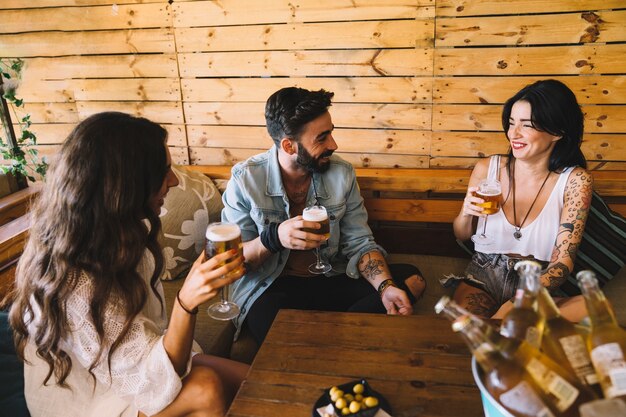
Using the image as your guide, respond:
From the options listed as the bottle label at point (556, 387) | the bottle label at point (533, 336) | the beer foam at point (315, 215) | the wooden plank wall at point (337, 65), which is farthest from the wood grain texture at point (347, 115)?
the bottle label at point (556, 387)

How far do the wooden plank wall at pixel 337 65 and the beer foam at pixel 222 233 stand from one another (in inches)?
64.4

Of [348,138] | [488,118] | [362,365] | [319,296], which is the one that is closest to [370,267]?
[319,296]

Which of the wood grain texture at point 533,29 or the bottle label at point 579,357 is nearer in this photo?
the bottle label at point 579,357

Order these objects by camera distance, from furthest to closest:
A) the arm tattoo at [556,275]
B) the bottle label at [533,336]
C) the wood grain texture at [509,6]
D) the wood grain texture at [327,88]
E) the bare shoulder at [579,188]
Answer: the wood grain texture at [327,88] < the wood grain texture at [509,6] < the bare shoulder at [579,188] < the arm tattoo at [556,275] < the bottle label at [533,336]

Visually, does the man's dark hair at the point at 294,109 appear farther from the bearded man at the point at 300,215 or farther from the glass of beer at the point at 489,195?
the glass of beer at the point at 489,195

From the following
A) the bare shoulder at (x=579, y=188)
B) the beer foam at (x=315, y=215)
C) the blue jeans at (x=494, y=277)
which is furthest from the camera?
the blue jeans at (x=494, y=277)

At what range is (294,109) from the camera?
7.39 ft

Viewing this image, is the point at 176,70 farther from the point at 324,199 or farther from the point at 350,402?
the point at 350,402

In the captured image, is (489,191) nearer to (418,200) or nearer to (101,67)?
(418,200)

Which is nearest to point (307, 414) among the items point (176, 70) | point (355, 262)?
point (355, 262)

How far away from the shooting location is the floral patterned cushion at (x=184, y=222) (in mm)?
2670

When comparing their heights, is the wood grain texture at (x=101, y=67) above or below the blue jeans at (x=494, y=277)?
above

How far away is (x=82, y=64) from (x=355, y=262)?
91.7 inches

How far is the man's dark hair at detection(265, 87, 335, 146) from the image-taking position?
2244 mm
